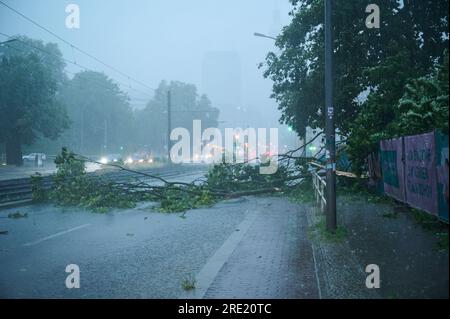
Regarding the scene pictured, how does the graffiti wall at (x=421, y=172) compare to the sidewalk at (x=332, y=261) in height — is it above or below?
above

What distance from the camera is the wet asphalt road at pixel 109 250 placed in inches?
246

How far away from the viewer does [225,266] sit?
23.5 feet

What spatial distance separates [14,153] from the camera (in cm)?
4994

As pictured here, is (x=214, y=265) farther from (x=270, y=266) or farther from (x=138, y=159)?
(x=138, y=159)

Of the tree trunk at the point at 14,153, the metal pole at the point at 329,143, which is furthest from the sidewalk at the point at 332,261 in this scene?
the tree trunk at the point at 14,153

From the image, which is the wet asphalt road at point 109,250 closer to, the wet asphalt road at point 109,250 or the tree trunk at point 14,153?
the wet asphalt road at point 109,250

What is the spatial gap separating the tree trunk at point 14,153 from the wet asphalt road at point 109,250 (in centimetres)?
3956

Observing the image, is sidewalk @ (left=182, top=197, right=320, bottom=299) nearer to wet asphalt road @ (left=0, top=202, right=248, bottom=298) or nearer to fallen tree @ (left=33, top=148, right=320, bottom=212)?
wet asphalt road @ (left=0, top=202, right=248, bottom=298)

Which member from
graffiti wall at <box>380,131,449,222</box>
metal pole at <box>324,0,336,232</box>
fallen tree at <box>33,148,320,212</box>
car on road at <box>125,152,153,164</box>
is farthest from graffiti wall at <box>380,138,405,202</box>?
car on road at <box>125,152,153,164</box>

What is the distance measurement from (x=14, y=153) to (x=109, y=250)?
1864 inches

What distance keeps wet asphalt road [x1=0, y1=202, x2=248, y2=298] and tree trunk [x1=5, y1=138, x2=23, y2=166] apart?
39555 millimetres

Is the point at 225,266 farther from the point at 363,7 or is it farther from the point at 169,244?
the point at 363,7

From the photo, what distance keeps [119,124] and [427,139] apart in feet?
251

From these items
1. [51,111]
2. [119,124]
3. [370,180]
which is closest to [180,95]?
[119,124]
